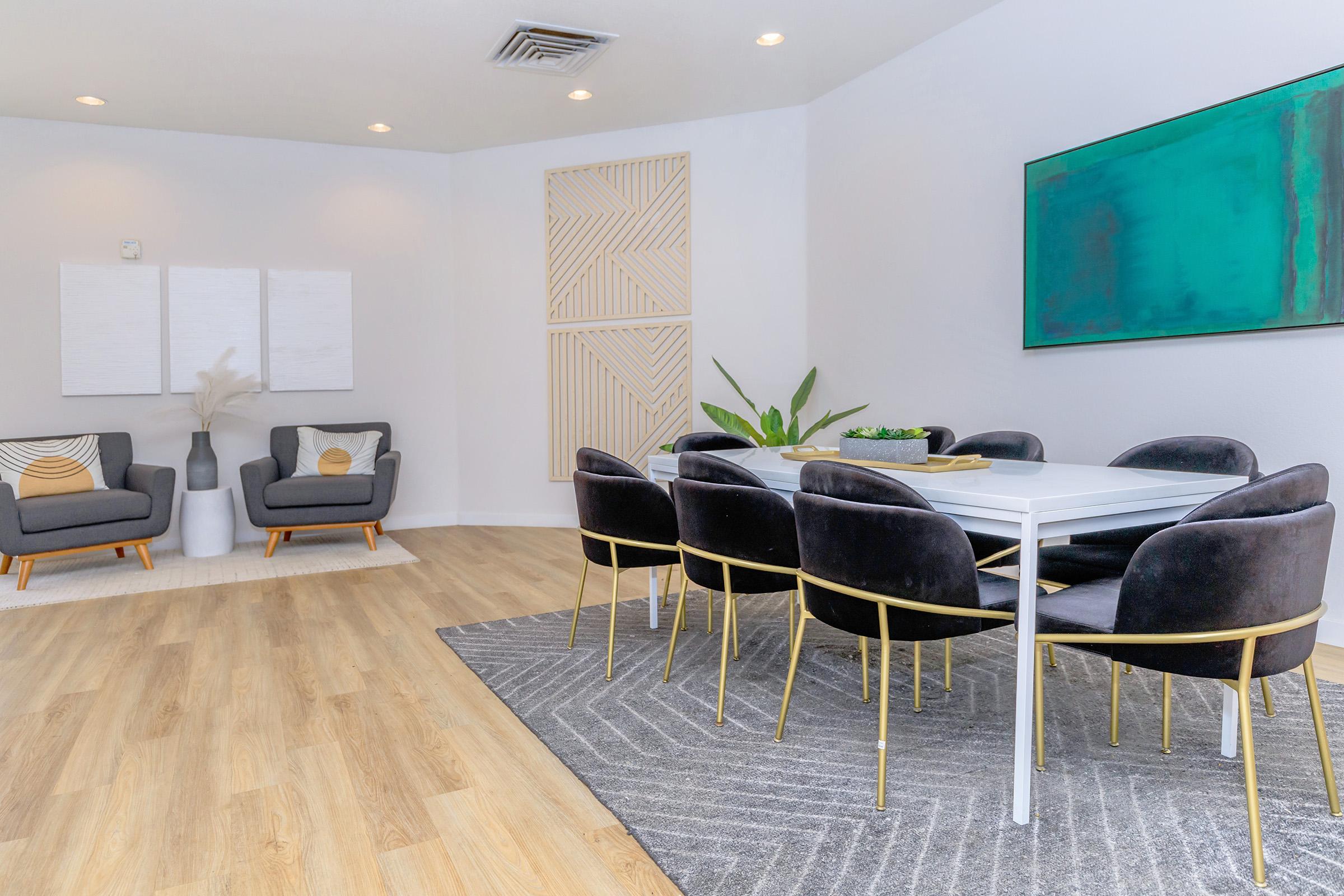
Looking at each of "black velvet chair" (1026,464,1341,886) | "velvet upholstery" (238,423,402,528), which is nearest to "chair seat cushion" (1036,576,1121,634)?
"black velvet chair" (1026,464,1341,886)

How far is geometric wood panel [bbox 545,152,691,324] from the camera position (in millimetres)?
5875

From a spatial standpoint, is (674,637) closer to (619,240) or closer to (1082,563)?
(1082,563)

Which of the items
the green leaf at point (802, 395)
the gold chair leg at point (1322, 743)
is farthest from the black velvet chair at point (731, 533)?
the green leaf at point (802, 395)

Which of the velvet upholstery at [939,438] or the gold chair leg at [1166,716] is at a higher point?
the velvet upholstery at [939,438]

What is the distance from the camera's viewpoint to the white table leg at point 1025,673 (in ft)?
5.95

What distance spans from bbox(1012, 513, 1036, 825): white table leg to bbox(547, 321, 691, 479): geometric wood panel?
412cm

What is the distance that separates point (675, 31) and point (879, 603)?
11.3 feet

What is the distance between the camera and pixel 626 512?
2.80m

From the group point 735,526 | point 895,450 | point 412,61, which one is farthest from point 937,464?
point 412,61

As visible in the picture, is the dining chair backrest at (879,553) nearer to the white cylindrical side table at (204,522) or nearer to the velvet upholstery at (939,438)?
the velvet upholstery at (939,438)

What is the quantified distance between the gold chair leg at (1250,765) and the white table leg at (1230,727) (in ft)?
1.83

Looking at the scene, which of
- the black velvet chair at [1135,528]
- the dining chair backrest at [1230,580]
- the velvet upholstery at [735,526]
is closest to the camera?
the dining chair backrest at [1230,580]

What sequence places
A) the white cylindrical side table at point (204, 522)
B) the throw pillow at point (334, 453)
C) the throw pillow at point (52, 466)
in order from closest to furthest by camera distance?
the throw pillow at point (52, 466) < the white cylindrical side table at point (204, 522) < the throw pillow at point (334, 453)

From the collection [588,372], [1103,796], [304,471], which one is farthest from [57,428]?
[1103,796]
